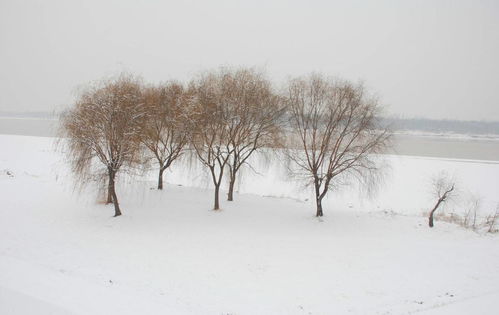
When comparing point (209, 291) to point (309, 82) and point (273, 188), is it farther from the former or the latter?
point (273, 188)

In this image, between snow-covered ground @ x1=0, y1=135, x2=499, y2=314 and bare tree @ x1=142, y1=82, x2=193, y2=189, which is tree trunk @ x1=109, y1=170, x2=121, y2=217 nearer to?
snow-covered ground @ x1=0, y1=135, x2=499, y2=314

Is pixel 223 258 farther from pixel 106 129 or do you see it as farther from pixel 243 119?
pixel 243 119

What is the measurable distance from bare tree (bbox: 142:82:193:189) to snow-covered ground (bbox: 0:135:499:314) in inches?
118

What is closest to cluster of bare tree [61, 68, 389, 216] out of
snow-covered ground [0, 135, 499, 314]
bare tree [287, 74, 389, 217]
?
bare tree [287, 74, 389, 217]

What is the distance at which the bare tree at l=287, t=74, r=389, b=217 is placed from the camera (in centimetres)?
1755

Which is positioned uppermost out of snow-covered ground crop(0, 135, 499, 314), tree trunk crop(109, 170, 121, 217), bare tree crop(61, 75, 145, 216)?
bare tree crop(61, 75, 145, 216)

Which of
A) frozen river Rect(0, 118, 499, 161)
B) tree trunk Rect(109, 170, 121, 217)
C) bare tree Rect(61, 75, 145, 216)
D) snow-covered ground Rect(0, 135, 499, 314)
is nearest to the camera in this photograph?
snow-covered ground Rect(0, 135, 499, 314)

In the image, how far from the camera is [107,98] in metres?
→ 15.3

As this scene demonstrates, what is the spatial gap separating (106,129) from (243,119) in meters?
6.95

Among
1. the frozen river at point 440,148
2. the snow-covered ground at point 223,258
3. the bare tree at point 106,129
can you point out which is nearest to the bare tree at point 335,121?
the snow-covered ground at point 223,258

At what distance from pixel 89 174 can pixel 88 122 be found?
268 cm

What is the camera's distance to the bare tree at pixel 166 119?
17.7m

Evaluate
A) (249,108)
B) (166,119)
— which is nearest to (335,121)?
(249,108)

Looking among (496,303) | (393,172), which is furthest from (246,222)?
(393,172)
